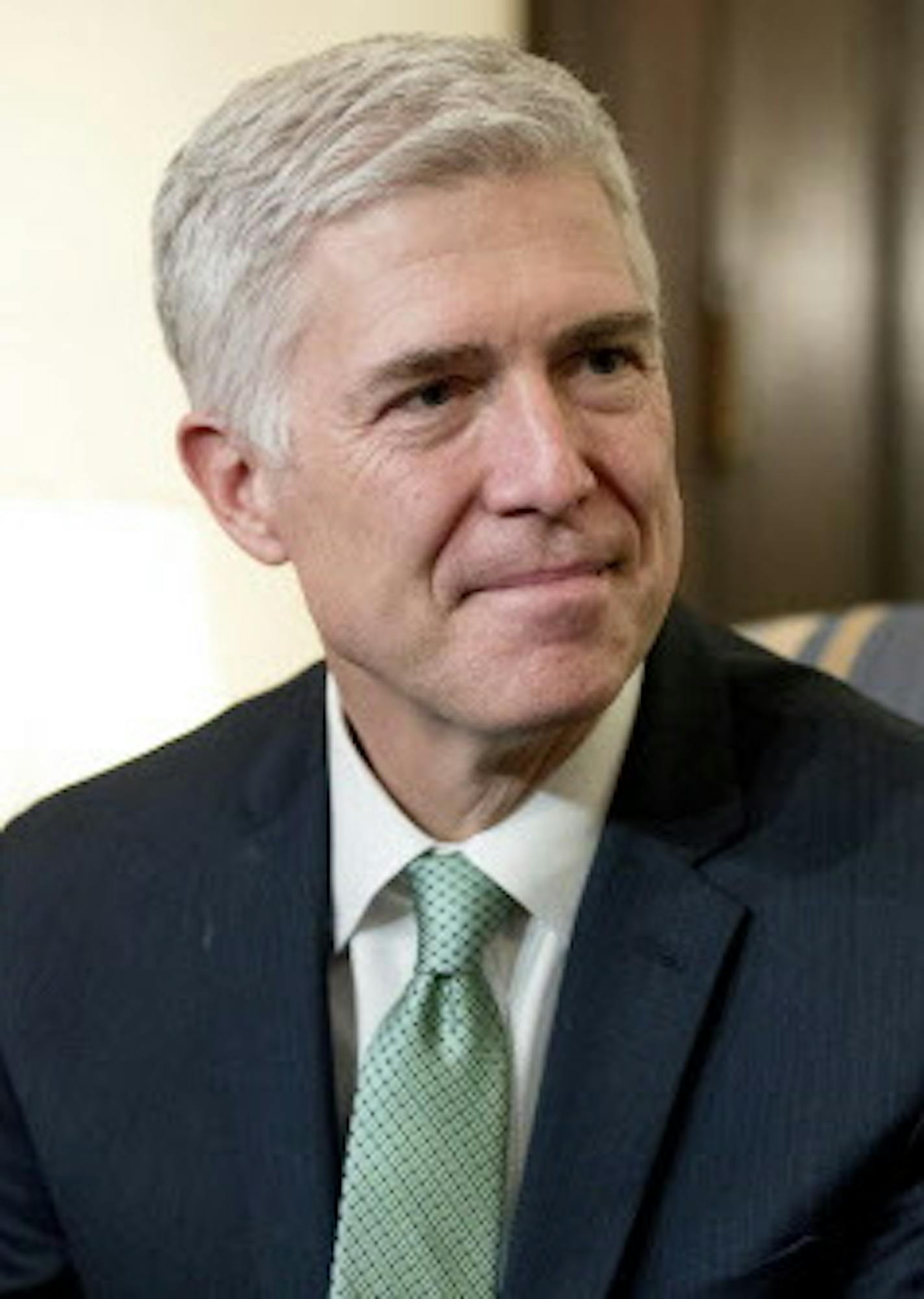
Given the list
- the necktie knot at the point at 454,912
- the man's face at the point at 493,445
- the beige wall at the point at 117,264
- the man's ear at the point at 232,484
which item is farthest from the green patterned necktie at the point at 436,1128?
the beige wall at the point at 117,264

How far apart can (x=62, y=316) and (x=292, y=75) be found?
2.99ft

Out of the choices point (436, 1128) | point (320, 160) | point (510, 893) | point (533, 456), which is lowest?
point (436, 1128)

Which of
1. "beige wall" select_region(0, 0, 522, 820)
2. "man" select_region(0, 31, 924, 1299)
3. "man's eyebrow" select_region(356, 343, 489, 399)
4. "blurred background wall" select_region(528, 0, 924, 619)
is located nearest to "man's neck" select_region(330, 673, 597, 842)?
"man" select_region(0, 31, 924, 1299)

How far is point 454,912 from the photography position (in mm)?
1270

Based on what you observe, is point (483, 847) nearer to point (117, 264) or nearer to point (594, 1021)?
point (594, 1021)

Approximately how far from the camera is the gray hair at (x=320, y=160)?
1158mm

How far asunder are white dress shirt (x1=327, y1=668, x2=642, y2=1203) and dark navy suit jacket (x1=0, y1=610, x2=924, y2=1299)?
2 centimetres

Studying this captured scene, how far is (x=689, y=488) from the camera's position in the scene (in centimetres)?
239

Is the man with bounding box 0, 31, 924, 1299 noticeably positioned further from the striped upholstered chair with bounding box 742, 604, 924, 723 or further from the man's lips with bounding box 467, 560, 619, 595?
the striped upholstered chair with bounding box 742, 604, 924, 723

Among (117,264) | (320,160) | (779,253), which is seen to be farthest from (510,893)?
(779,253)

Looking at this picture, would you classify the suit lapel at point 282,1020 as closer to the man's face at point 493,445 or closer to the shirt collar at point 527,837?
the shirt collar at point 527,837

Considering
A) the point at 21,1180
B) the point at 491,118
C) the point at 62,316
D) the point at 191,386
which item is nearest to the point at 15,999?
the point at 21,1180

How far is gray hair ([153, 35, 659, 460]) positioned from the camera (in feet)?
3.80

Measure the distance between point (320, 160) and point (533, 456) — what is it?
20 cm
